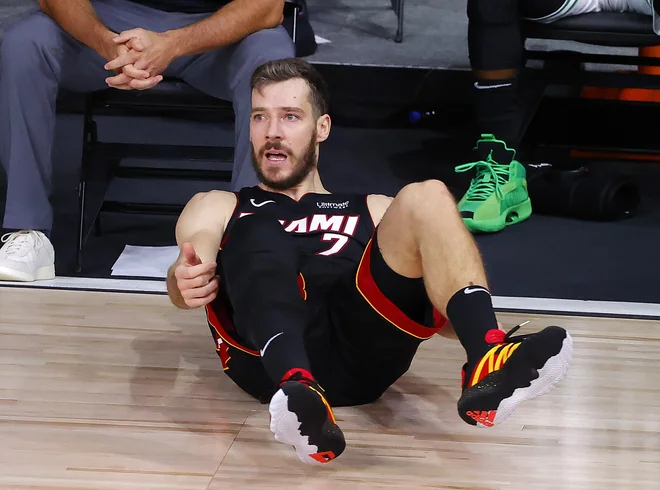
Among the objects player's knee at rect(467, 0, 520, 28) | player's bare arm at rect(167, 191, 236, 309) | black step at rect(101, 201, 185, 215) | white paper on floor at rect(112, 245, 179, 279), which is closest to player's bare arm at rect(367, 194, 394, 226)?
player's bare arm at rect(167, 191, 236, 309)

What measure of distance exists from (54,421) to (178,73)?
3.92 ft

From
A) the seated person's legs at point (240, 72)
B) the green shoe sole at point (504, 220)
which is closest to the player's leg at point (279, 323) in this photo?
the seated person's legs at point (240, 72)

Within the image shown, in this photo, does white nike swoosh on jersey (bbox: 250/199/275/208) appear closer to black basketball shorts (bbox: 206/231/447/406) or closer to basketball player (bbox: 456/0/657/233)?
black basketball shorts (bbox: 206/231/447/406)

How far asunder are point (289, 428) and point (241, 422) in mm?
368

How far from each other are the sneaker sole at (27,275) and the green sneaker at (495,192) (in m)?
1.19

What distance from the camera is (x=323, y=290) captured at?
1701 mm

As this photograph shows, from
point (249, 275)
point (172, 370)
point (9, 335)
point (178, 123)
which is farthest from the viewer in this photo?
point (178, 123)

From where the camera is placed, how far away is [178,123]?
3.88 metres

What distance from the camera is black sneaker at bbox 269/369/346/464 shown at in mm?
1333

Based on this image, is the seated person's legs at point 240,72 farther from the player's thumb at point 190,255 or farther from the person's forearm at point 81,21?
the player's thumb at point 190,255

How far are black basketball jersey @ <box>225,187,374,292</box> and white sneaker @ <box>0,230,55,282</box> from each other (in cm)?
77

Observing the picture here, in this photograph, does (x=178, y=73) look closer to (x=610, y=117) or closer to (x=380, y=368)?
(x=380, y=368)

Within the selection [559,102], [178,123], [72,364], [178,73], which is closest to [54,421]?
[72,364]

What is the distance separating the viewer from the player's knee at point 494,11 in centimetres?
306
